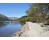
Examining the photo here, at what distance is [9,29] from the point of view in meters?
1.14

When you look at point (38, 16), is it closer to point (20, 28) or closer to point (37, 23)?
point (37, 23)

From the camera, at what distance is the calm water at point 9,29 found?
1141 millimetres

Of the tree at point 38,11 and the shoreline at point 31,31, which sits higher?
the tree at point 38,11

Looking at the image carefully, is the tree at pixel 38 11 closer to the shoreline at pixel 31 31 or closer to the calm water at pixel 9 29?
the shoreline at pixel 31 31

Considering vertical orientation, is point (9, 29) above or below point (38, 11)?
below

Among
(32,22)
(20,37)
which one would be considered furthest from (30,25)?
(20,37)

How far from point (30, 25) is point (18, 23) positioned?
0.44 ft

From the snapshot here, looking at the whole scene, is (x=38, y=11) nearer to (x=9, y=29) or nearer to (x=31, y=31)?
(x=31, y=31)

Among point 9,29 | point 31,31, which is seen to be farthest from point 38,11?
point 9,29

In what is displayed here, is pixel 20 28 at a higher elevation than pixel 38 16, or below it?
below

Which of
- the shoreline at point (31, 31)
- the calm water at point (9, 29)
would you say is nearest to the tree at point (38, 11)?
the shoreline at point (31, 31)

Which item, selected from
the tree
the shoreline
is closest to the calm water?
the shoreline

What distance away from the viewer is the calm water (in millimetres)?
1141

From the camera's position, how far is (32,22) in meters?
1.17
